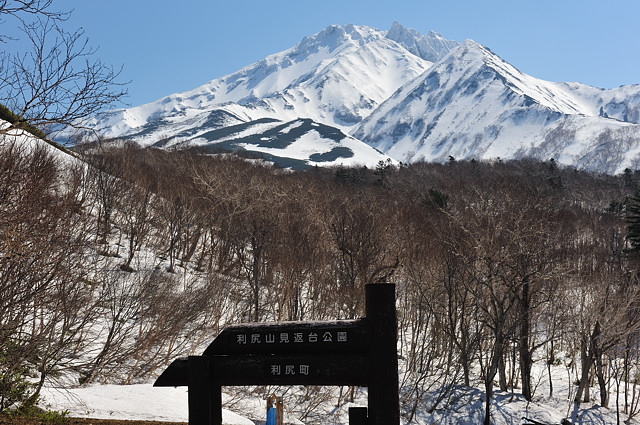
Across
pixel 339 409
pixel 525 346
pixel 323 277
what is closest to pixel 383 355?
pixel 339 409

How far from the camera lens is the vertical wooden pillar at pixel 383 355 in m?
5.20

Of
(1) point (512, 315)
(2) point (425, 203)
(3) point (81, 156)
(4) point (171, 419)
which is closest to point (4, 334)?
(4) point (171, 419)

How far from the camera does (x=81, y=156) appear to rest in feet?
133

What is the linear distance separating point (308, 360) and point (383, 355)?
72 centimetres

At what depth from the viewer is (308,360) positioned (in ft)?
17.9

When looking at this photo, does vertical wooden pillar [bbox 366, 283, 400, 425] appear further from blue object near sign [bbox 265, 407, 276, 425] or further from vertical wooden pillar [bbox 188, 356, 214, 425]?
blue object near sign [bbox 265, 407, 276, 425]

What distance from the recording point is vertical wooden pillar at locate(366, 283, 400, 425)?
205 inches

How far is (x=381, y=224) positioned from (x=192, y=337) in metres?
13.0

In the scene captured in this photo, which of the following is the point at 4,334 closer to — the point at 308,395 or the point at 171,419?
the point at 171,419

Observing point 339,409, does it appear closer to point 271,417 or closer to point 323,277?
point 323,277

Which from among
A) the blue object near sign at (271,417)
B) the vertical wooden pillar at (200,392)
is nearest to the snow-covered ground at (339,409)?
the blue object near sign at (271,417)

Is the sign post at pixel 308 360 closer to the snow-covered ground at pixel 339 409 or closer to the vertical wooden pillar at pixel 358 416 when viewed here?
the vertical wooden pillar at pixel 358 416

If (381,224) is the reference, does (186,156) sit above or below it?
above

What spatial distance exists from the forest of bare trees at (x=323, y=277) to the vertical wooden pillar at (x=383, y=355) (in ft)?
27.8
